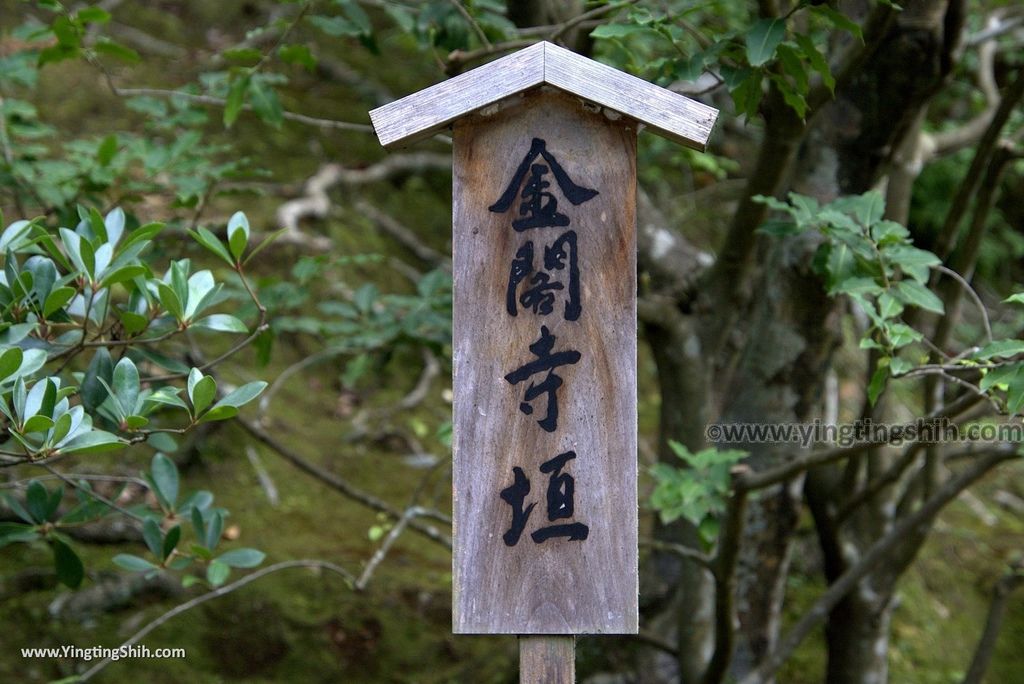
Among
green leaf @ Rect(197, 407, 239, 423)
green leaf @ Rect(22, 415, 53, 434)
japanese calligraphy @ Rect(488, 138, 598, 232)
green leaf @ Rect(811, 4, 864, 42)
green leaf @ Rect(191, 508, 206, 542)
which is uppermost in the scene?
green leaf @ Rect(811, 4, 864, 42)

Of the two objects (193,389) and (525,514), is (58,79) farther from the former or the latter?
(525,514)

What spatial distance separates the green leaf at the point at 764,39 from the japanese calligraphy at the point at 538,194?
0.52m

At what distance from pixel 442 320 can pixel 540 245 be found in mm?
1302

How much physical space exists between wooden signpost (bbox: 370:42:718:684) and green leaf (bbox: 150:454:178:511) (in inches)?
33.0

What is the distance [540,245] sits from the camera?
168cm

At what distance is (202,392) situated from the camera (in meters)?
1.70

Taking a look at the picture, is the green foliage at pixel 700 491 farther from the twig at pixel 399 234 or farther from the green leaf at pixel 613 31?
the twig at pixel 399 234

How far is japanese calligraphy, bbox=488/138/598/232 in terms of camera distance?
1683mm

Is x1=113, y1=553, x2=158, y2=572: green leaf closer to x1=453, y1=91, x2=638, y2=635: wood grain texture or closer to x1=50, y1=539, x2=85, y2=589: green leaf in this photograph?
x1=50, y1=539, x2=85, y2=589: green leaf

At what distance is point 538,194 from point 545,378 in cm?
33

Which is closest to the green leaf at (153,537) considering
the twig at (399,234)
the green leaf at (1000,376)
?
the green leaf at (1000,376)

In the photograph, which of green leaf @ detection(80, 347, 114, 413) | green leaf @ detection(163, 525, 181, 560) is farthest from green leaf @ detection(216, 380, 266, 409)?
green leaf @ detection(163, 525, 181, 560)

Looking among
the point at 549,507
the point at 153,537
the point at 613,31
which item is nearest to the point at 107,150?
the point at 153,537

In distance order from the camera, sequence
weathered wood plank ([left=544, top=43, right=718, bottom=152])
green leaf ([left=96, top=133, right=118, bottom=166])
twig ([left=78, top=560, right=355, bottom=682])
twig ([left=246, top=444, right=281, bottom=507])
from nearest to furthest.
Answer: weathered wood plank ([left=544, top=43, right=718, bottom=152])
twig ([left=78, top=560, right=355, bottom=682])
green leaf ([left=96, top=133, right=118, bottom=166])
twig ([left=246, top=444, right=281, bottom=507])
